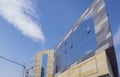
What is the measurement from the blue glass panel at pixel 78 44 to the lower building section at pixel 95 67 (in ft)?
4.13

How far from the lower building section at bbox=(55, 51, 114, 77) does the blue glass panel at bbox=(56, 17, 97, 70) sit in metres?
1.26

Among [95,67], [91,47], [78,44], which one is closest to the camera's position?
[95,67]

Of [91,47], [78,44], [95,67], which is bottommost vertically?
[95,67]

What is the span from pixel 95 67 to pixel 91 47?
2589mm

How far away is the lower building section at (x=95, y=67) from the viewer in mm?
17016

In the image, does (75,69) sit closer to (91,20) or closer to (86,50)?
(86,50)

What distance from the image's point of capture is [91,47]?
2028 cm

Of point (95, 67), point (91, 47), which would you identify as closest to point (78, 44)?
point (91, 47)

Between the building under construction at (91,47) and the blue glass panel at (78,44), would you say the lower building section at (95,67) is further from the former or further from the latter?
the blue glass panel at (78,44)

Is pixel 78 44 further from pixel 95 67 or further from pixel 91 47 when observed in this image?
pixel 95 67

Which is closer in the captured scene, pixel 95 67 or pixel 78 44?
pixel 95 67

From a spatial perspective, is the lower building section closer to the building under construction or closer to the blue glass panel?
the building under construction

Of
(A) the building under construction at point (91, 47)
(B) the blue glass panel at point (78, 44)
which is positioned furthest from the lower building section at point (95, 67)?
(B) the blue glass panel at point (78, 44)

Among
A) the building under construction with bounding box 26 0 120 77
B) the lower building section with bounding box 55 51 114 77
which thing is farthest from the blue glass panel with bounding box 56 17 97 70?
the lower building section with bounding box 55 51 114 77
